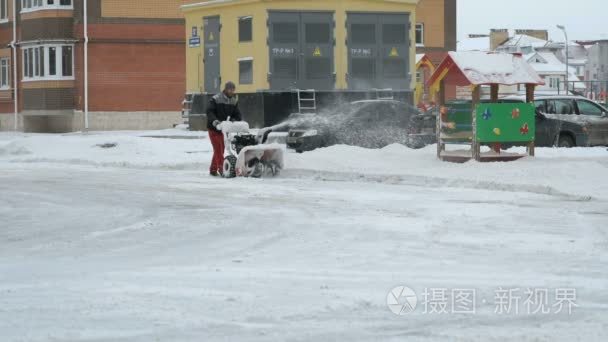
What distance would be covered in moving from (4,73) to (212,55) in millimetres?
18693

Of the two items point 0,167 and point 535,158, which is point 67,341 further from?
point 0,167

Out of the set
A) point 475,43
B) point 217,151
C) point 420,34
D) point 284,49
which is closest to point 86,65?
point 284,49

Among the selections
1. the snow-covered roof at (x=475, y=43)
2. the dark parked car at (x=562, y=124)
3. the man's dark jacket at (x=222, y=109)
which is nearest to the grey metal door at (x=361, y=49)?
the dark parked car at (x=562, y=124)

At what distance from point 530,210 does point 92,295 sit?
7.31 meters

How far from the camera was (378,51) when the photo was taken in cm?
3391

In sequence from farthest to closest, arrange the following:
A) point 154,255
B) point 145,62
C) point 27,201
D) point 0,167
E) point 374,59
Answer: point 145,62, point 374,59, point 0,167, point 27,201, point 154,255

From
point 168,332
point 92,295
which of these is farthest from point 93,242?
point 168,332

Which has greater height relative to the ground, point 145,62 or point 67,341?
point 145,62

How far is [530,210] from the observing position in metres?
13.4

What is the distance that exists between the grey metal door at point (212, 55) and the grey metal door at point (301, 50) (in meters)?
2.60

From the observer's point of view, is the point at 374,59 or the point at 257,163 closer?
the point at 257,163

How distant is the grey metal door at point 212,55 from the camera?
34625mm

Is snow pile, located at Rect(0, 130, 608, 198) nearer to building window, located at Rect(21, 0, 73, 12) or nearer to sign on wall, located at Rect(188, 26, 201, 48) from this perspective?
sign on wall, located at Rect(188, 26, 201, 48)

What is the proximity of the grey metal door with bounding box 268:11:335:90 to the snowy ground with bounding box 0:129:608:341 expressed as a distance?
43.9ft
